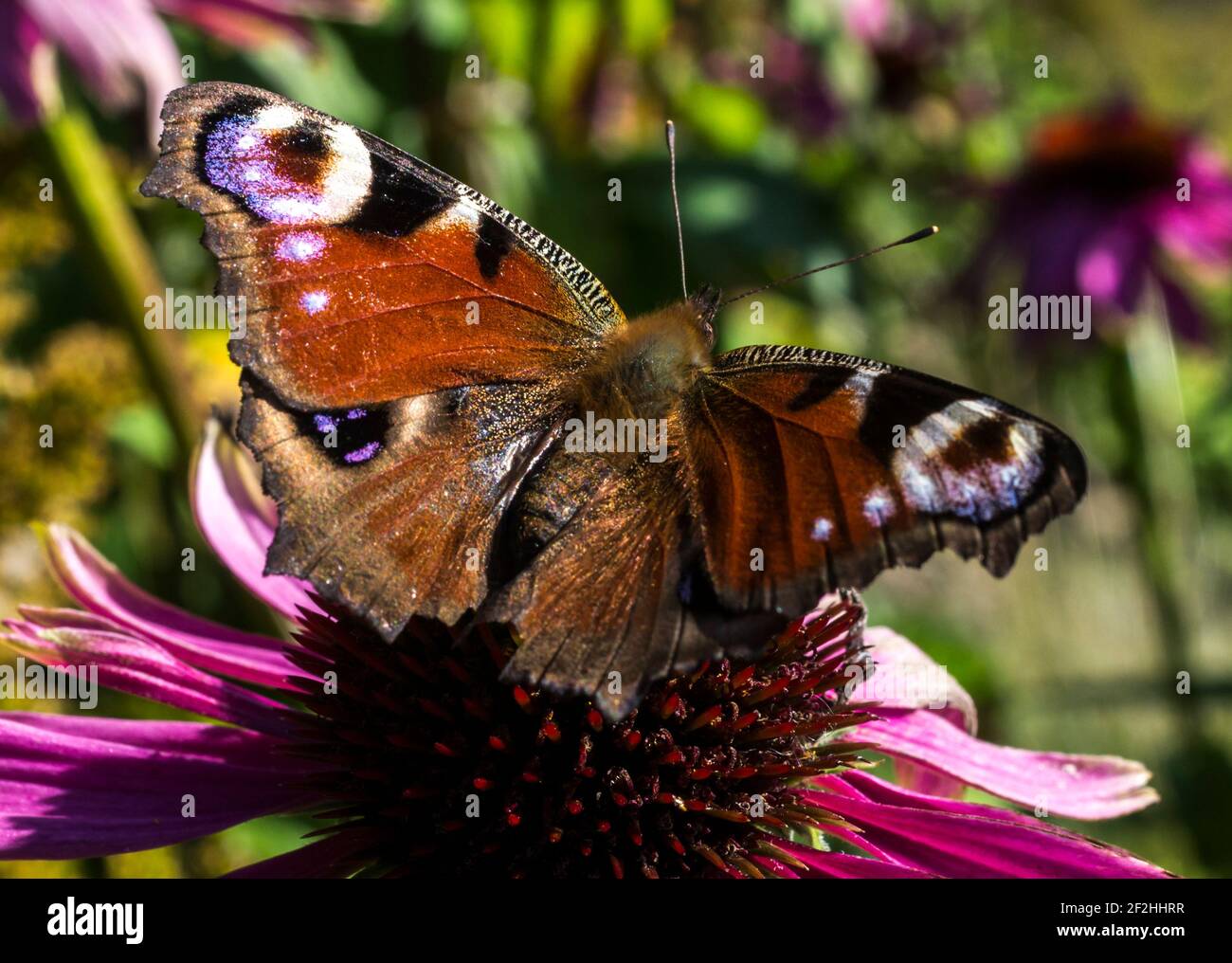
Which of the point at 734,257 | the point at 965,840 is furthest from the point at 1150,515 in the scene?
the point at 965,840

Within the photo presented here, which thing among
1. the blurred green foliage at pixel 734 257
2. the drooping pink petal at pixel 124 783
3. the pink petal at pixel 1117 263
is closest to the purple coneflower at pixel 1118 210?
the pink petal at pixel 1117 263

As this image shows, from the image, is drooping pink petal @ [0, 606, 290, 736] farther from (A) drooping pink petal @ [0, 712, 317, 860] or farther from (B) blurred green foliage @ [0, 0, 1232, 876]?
(B) blurred green foliage @ [0, 0, 1232, 876]

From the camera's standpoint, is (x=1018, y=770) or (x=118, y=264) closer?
(x=1018, y=770)

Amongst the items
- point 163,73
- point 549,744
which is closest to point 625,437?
point 549,744

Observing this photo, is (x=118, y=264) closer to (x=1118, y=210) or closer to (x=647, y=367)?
(x=647, y=367)

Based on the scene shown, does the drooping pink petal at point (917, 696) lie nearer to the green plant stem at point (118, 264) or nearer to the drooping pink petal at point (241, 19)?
the green plant stem at point (118, 264)

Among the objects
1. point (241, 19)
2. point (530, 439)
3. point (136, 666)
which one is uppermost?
point (241, 19)

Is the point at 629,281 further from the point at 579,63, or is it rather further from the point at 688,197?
the point at 579,63
